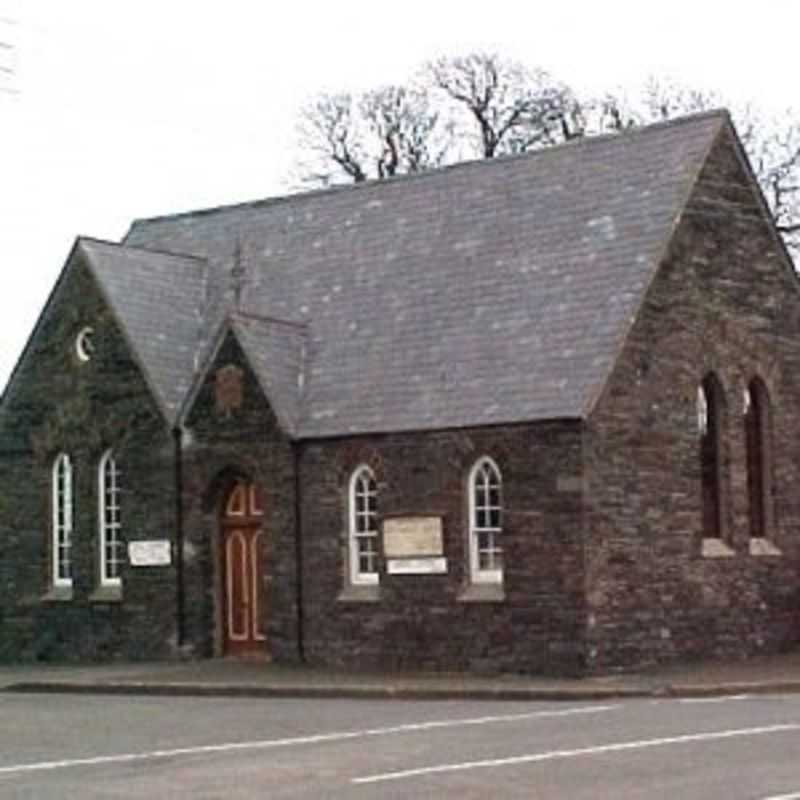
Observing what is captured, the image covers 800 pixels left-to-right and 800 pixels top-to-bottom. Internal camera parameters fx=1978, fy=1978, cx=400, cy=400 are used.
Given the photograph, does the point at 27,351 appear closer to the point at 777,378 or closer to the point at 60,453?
the point at 60,453

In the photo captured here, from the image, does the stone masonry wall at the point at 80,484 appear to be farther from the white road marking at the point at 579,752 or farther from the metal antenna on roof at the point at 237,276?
the white road marking at the point at 579,752

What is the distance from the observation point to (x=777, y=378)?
3191 centimetres

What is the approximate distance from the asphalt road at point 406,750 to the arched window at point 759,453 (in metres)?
7.60

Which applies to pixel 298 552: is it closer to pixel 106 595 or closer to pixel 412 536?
pixel 412 536

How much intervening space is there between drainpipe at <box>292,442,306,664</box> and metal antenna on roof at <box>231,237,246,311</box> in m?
3.77

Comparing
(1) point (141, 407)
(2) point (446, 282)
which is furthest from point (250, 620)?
(2) point (446, 282)

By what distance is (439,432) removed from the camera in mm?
29125

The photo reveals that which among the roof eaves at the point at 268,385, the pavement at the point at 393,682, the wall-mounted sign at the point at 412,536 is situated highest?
the roof eaves at the point at 268,385

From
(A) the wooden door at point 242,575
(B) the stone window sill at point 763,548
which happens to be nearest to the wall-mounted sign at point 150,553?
(A) the wooden door at point 242,575

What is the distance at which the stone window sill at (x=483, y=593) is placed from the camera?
2844 centimetres

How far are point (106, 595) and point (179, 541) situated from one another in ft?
6.41

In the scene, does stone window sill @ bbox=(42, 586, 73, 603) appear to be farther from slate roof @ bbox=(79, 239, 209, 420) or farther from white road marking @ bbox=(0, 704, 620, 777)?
white road marking @ bbox=(0, 704, 620, 777)

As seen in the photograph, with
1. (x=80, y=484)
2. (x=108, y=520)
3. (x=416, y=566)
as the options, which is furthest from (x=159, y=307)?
(x=416, y=566)

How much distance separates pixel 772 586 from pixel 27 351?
13.6m
